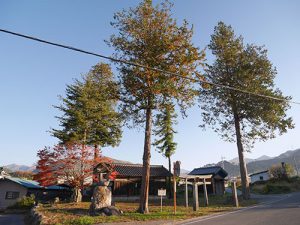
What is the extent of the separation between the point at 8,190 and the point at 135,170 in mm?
17837

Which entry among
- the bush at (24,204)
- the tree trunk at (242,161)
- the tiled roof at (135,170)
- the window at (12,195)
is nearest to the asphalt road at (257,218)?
the tree trunk at (242,161)

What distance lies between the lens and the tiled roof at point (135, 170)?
31928mm

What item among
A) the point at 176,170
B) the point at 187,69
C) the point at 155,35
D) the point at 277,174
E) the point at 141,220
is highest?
the point at 155,35

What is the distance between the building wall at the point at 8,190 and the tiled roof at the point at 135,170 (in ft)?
45.4

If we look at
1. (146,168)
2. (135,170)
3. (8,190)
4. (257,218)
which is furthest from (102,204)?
(8,190)

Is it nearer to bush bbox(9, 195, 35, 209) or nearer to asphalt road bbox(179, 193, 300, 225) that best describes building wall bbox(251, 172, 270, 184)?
asphalt road bbox(179, 193, 300, 225)

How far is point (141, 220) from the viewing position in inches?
494

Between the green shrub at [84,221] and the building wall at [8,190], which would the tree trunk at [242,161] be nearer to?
the green shrub at [84,221]

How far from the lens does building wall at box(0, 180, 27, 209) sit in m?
31.9

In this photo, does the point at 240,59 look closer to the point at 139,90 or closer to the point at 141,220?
the point at 139,90

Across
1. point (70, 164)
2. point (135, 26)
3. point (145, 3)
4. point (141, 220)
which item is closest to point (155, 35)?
point (135, 26)

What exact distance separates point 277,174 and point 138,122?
4711 cm

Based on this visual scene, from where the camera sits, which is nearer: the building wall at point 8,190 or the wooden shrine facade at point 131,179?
the wooden shrine facade at point 131,179

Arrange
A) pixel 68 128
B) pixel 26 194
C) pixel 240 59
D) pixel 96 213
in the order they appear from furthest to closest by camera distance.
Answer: pixel 26 194 → pixel 68 128 → pixel 240 59 → pixel 96 213
